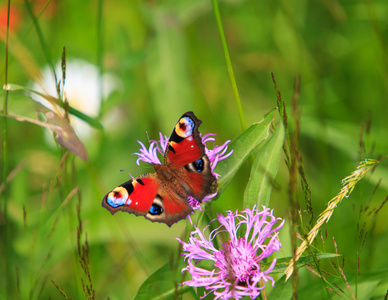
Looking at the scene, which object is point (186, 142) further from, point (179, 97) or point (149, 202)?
point (179, 97)

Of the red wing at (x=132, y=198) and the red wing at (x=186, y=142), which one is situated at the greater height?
the red wing at (x=186, y=142)

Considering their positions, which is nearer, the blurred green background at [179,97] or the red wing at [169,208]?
the red wing at [169,208]

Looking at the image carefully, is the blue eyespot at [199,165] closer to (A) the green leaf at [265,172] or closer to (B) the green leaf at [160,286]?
(A) the green leaf at [265,172]

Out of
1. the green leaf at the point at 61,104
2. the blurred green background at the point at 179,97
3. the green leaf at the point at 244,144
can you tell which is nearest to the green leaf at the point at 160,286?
the green leaf at the point at 244,144

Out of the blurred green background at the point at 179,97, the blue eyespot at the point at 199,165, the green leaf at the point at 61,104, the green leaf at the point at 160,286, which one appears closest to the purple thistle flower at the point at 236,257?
the green leaf at the point at 160,286

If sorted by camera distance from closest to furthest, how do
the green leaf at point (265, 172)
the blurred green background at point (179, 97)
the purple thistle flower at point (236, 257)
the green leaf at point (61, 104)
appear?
1. the purple thistle flower at point (236, 257)
2. the green leaf at point (265, 172)
3. the green leaf at point (61, 104)
4. the blurred green background at point (179, 97)

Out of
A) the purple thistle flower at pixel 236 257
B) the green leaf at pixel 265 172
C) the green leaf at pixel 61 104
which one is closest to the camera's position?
the purple thistle flower at pixel 236 257

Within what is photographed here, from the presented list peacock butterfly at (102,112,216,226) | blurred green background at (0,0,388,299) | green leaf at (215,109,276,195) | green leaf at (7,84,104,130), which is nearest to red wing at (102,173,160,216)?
peacock butterfly at (102,112,216,226)

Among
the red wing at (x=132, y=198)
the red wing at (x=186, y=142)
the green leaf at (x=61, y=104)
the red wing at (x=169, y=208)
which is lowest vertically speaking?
the red wing at (x=169, y=208)

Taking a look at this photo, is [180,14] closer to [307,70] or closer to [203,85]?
[203,85]

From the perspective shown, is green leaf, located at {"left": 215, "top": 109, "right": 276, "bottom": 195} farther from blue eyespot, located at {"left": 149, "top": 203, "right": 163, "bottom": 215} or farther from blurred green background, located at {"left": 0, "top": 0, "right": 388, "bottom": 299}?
blurred green background, located at {"left": 0, "top": 0, "right": 388, "bottom": 299}
